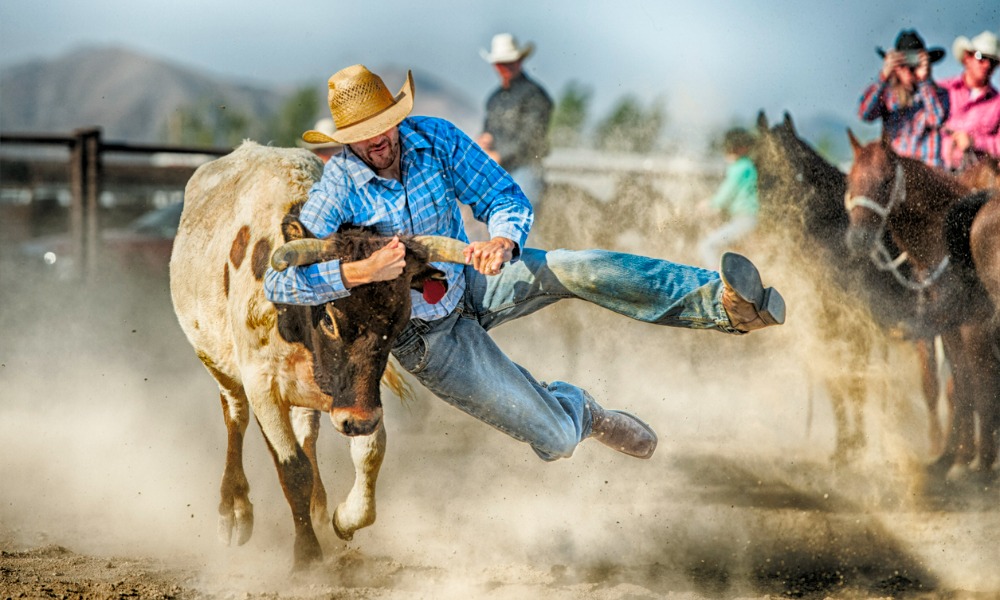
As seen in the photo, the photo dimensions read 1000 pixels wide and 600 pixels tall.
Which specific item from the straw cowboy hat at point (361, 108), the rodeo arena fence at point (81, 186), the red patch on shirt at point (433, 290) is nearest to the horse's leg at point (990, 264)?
the red patch on shirt at point (433, 290)

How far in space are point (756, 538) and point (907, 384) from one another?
1.98m

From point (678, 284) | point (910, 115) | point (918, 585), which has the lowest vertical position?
point (918, 585)

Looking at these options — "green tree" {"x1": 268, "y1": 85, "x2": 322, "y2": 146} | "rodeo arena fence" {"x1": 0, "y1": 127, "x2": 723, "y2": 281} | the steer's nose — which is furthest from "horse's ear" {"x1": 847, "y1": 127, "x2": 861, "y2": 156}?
"green tree" {"x1": 268, "y1": 85, "x2": 322, "y2": 146}

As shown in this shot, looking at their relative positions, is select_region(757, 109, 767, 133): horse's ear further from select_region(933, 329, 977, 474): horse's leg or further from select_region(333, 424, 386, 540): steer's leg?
select_region(333, 424, 386, 540): steer's leg

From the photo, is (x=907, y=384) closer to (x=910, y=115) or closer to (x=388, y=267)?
(x=910, y=115)

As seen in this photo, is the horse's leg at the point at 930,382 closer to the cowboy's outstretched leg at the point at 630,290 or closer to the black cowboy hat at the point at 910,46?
the black cowboy hat at the point at 910,46

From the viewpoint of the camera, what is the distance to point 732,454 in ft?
19.2

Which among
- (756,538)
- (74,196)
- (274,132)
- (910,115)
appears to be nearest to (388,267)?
(756,538)

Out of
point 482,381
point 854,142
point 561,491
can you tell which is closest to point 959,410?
point 854,142

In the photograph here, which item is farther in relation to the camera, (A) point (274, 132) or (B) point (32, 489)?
(A) point (274, 132)

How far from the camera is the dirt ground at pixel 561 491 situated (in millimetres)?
4039

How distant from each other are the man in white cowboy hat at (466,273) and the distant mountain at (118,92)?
434 feet

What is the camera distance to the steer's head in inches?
128

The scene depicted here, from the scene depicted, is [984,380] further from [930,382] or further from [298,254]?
[298,254]
